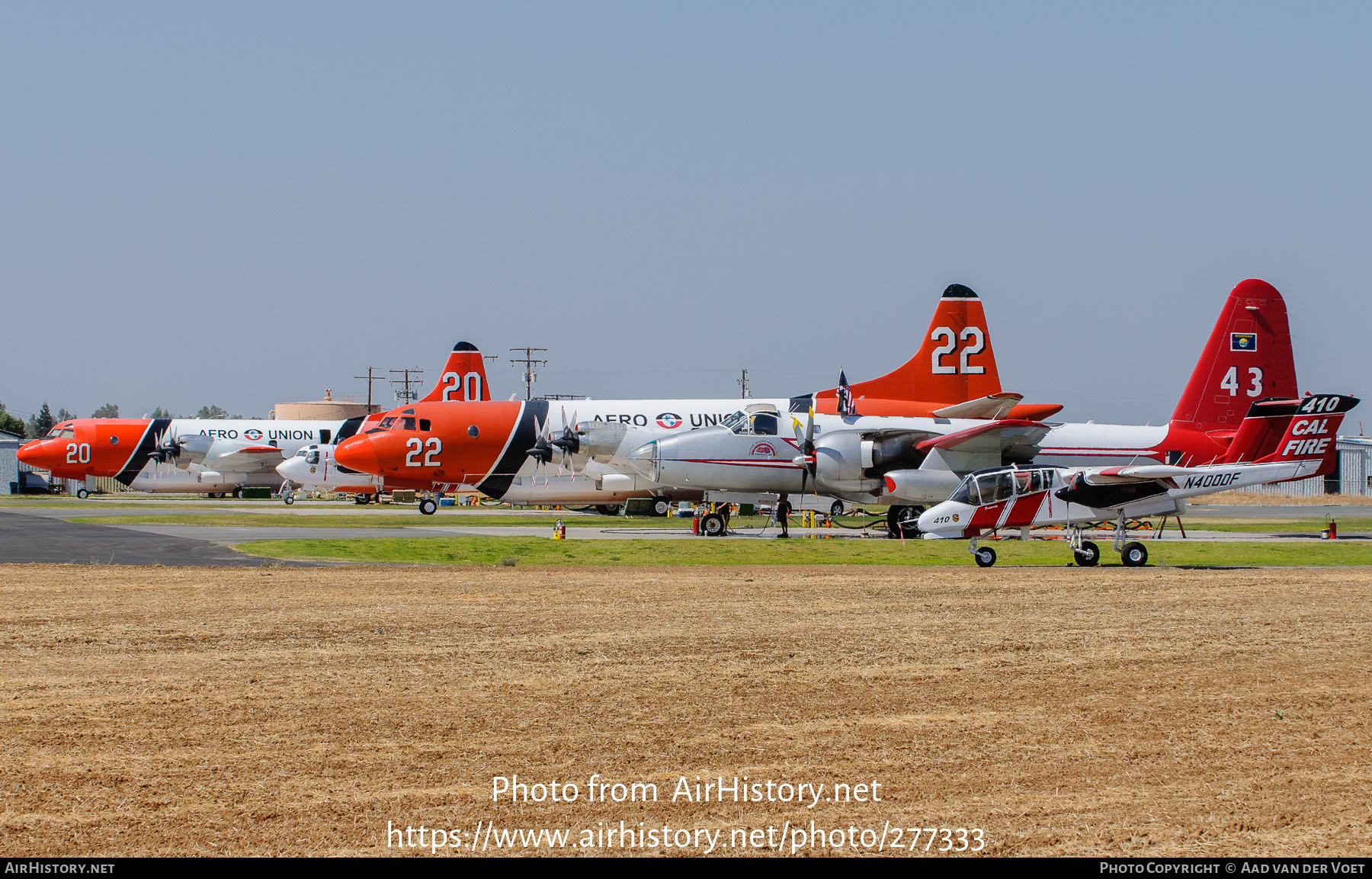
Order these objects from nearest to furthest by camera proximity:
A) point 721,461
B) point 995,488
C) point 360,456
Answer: point 995,488
point 721,461
point 360,456

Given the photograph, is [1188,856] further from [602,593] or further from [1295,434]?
[1295,434]

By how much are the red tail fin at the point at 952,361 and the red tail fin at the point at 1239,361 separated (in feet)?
19.6

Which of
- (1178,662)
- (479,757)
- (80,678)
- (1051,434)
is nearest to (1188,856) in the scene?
(479,757)

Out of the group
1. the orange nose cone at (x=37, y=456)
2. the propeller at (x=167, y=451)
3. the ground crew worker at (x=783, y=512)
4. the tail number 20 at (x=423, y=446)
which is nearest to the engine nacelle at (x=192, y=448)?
the propeller at (x=167, y=451)

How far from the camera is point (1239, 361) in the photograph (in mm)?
35406

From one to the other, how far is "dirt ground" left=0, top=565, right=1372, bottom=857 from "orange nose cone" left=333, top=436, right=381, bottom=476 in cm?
2043

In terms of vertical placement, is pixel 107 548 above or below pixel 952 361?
below

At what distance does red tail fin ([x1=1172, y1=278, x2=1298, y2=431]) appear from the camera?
116 ft

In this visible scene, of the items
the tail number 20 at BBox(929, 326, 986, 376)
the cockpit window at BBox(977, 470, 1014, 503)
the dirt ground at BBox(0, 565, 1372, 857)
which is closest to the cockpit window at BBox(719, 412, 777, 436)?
the tail number 20 at BBox(929, 326, 986, 376)

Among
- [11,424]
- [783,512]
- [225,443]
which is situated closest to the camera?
[783,512]

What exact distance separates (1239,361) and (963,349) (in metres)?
8.17

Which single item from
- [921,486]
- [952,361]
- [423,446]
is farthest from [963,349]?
[423,446]

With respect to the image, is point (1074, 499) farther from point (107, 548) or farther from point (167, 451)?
point (167, 451)

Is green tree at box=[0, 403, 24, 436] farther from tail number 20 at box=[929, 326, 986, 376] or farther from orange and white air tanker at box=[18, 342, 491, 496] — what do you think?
tail number 20 at box=[929, 326, 986, 376]
